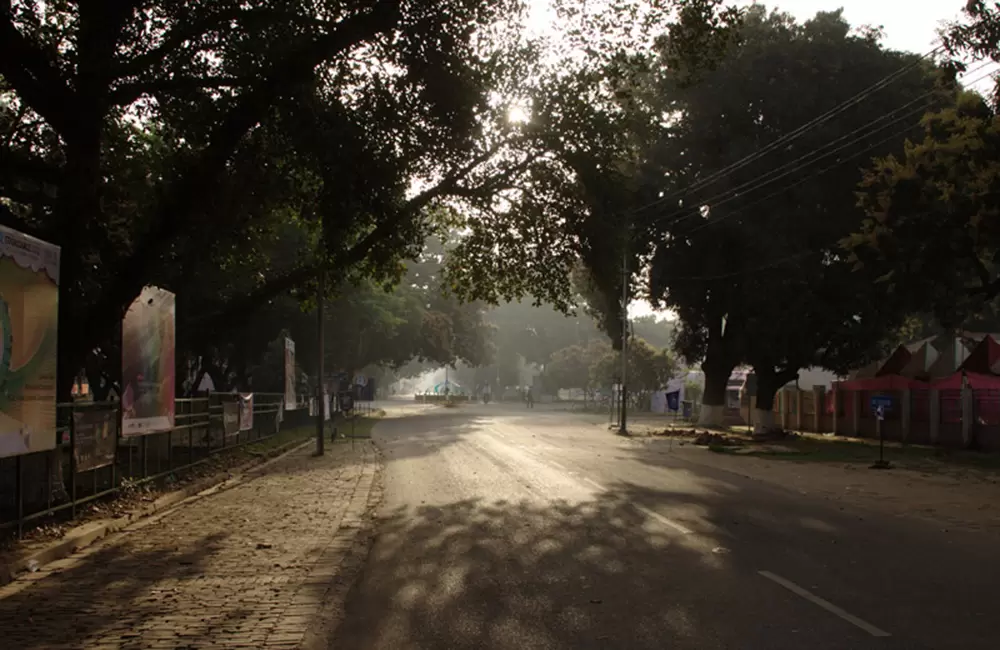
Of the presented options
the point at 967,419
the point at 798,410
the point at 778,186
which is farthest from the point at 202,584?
the point at 798,410

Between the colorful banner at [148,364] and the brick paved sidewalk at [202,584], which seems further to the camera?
the colorful banner at [148,364]

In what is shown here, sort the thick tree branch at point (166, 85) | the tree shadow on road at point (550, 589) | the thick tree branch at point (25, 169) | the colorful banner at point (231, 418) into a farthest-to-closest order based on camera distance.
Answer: the colorful banner at point (231, 418)
the thick tree branch at point (25, 169)
the thick tree branch at point (166, 85)
the tree shadow on road at point (550, 589)

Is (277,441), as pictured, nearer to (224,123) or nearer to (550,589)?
(224,123)

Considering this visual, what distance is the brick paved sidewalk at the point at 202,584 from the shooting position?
6.29 m

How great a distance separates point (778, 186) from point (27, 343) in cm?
3016

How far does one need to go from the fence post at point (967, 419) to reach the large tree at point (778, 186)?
172 inches

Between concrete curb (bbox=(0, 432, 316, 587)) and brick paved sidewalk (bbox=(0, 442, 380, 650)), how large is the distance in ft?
0.52

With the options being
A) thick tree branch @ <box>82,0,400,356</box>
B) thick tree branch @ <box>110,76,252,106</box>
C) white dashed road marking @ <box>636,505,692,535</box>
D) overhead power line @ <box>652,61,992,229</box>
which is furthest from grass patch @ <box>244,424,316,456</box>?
overhead power line @ <box>652,61,992,229</box>

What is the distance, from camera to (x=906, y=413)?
3209 cm

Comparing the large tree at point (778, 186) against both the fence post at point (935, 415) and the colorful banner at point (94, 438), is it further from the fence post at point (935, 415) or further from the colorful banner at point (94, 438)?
the colorful banner at point (94, 438)

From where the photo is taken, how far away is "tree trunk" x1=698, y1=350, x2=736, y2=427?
41.6m

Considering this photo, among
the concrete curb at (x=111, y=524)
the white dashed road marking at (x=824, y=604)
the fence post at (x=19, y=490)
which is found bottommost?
the concrete curb at (x=111, y=524)

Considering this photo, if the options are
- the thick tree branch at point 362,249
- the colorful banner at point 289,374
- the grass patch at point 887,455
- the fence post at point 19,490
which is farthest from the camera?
the colorful banner at point 289,374

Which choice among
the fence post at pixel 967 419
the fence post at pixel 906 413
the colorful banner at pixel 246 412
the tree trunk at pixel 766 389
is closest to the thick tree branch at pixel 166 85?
the colorful banner at pixel 246 412
